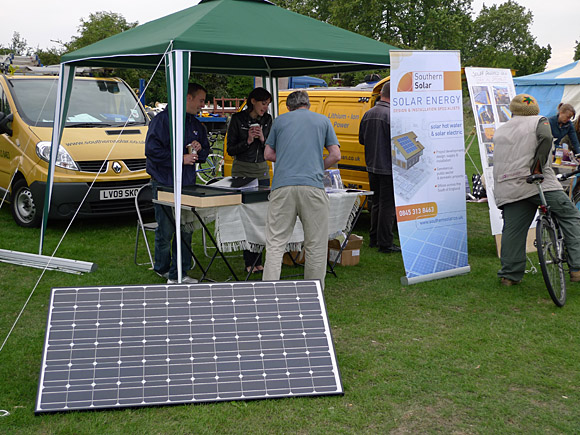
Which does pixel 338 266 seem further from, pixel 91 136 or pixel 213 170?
pixel 213 170

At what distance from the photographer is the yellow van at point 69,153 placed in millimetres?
8602

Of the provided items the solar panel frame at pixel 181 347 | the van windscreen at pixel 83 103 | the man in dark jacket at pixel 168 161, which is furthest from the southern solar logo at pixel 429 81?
the van windscreen at pixel 83 103

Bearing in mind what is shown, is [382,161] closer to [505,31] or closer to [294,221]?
[294,221]

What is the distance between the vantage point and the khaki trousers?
548 centimetres

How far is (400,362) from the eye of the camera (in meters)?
4.71

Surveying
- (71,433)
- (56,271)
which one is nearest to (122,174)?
(56,271)

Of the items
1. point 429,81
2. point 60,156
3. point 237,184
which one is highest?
point 429,81

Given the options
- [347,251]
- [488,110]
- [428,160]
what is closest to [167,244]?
[347,251]

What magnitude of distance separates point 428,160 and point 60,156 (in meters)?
4.96

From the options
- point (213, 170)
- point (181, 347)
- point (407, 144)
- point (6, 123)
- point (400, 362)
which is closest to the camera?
point (181, 347)

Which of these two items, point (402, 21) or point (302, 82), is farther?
point (402, 21)

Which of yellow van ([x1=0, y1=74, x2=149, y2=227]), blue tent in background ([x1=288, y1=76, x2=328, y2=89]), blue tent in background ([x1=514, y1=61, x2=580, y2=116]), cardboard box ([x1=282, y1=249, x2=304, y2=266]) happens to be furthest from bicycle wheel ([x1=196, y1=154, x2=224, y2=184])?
blue tent in background ([x1=288, y1=76, x2=328, y2=89])

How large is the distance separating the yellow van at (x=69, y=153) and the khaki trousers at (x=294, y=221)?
365 cm

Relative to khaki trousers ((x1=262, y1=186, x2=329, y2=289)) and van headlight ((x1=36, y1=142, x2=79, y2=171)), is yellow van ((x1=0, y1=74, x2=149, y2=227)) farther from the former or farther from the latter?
khaki trousers ((x1=262, y1=186, x2=329, y2=289))
